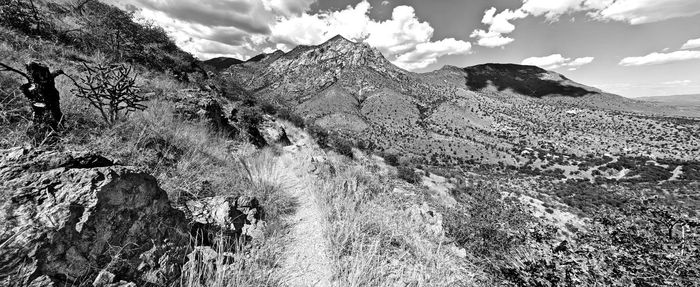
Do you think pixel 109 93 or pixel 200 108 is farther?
pixel 200 108

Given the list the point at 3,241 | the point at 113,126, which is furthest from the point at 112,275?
the point at 113,126

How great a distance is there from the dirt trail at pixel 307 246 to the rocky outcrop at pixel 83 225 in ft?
3.08

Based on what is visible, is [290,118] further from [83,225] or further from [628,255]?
[628,255]

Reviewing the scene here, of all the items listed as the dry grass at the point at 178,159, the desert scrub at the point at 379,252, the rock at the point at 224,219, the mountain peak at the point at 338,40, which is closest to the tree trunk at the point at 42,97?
the dry grass at the point at 178,159

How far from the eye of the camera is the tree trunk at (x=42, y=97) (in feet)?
8.37

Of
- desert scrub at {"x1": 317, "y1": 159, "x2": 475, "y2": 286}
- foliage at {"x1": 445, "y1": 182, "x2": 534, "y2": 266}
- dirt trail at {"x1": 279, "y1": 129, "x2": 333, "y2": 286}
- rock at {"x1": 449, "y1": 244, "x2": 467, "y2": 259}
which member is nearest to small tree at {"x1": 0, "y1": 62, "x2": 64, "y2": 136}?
dirt trail at {"x1": 279, "y1": 129, "x2": 333, "y2": 286}

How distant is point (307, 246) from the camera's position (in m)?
3.07

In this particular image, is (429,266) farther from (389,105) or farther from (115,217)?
(389,105)

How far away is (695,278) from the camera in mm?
2547

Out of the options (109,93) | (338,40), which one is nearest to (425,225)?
(109,93)

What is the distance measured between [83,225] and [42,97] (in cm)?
193

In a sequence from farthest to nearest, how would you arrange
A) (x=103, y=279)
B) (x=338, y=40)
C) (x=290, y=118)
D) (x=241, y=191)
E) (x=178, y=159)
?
(x=338, y=40) < (x=290, y=118) < (x=241, y=191) < (x=178, y=159) < (x=103, y=279)

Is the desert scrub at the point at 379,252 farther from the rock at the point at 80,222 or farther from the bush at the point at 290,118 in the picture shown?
the bush at the point at 290,118

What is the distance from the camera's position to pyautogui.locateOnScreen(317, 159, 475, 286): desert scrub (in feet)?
8.00
